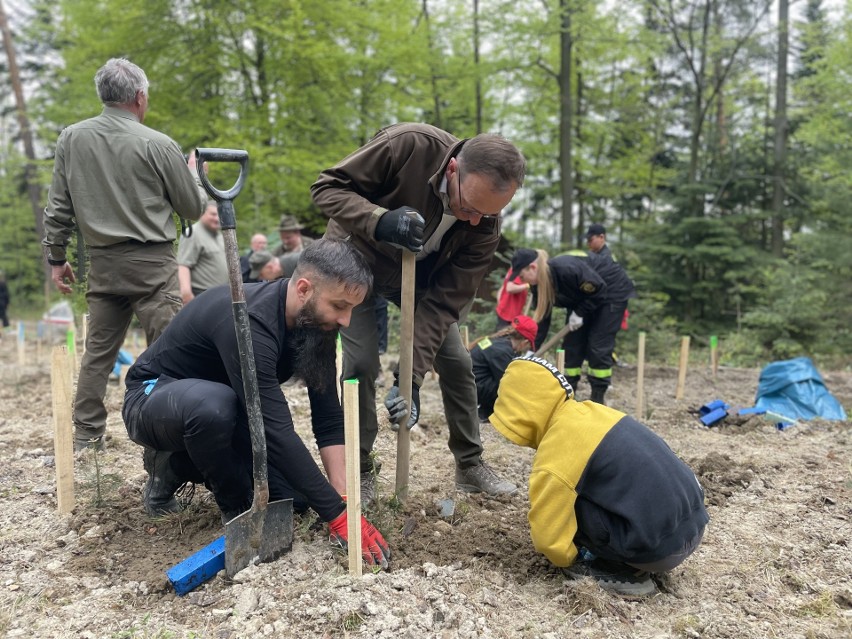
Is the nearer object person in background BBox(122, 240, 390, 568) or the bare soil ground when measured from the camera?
the bare soil ground

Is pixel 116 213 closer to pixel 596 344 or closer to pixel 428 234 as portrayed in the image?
pixel 428 234

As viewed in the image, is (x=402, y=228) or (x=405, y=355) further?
(x=405, y=355)

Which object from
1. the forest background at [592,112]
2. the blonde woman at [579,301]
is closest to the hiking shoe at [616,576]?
the blonde woman at [579,301]

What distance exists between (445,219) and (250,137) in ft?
32.7

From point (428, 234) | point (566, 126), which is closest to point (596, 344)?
point (428, 234)

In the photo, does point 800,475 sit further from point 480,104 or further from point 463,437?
point 480,104

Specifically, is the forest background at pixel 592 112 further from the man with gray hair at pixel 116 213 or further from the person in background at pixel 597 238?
the man with gray hair at pixel 116 213

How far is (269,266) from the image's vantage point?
618cm

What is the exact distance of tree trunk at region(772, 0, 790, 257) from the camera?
13.6 m

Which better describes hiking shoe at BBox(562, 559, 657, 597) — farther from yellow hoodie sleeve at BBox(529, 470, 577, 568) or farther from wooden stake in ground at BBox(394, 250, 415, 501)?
wooden stake in ground at BBox(394, 250, 415, 501)

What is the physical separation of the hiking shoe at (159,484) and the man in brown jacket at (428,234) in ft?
2.69

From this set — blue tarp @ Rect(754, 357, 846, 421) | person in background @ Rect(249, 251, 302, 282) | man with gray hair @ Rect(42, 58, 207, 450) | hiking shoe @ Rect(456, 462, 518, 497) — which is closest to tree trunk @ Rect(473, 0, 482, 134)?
person in background @ Rect(249, 251, 302, 282)

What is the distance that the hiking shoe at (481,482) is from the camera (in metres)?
3.24

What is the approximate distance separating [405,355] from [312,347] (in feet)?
1.52
